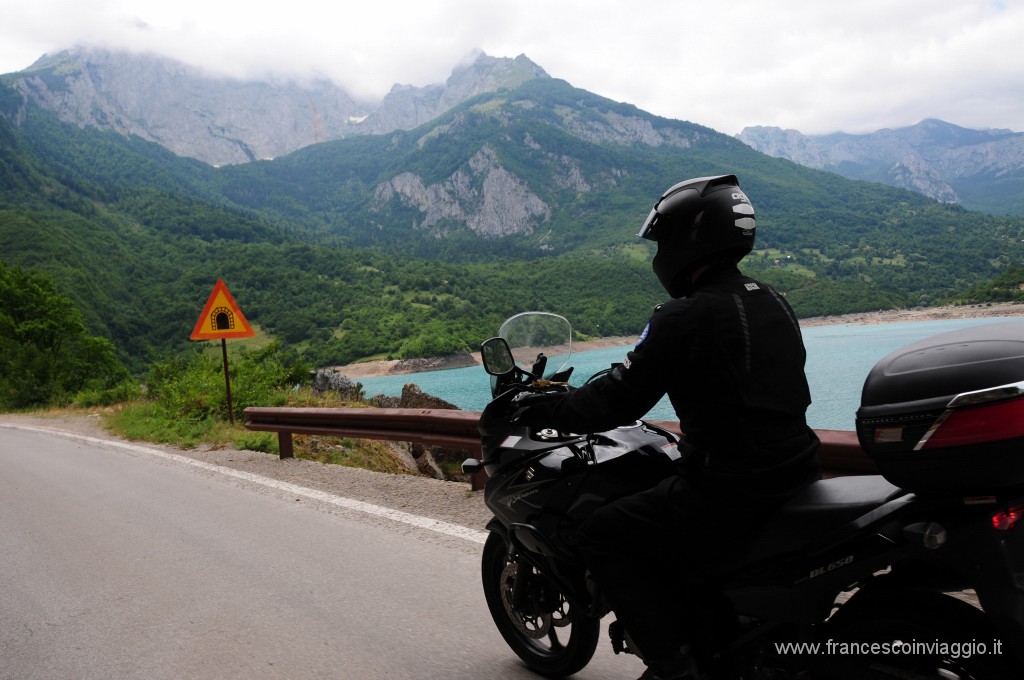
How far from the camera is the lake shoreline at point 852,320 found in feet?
105

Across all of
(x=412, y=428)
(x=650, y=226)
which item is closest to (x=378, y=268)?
(x=412, y=428)

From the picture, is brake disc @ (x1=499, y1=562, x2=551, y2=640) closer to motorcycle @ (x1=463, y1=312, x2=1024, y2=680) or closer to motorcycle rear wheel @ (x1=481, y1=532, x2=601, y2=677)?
motorcycle rear wheel @ (x1=481, y1=532, x2=601, y2=677)

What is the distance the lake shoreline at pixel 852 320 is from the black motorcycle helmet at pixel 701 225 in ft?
87.5

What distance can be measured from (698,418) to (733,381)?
0.55ft

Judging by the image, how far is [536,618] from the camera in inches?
121

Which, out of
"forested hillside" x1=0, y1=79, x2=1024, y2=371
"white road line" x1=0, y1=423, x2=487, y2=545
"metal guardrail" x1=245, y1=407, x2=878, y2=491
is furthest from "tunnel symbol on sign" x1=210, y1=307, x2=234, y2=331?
"forested hillside" x1=0, y1=79, x2=1024, y2=371

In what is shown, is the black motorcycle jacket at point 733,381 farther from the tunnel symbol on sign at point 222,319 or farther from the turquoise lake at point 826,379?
the tunnel symbol on sign at point 222,319

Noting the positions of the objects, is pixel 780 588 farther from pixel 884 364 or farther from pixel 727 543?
pixel 884 364

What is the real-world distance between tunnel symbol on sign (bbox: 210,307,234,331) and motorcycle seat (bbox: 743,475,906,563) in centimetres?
1074

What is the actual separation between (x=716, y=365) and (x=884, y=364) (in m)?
0.43

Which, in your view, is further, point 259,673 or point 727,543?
point 259,673

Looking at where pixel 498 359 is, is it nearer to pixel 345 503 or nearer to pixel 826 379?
pixel 345 503

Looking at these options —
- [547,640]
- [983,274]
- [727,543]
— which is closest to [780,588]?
[727,543]

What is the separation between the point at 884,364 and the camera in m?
1.90
